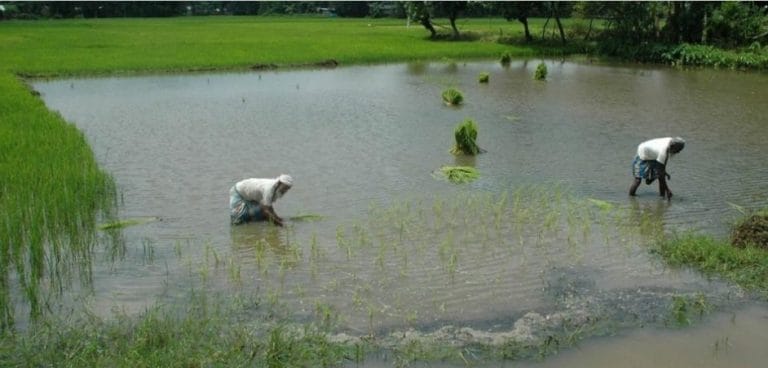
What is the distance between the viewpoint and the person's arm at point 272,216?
745 cm

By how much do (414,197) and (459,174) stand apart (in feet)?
3.83

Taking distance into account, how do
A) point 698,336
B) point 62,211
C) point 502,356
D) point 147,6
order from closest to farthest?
point 502,356 < point 698,336 < point 62,211 < point 147,6

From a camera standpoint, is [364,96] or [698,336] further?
[364,96]

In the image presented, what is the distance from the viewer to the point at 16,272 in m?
6.20

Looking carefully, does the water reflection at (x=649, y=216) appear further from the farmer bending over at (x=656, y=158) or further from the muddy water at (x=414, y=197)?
the farmer bending over at (x=656, y=158)

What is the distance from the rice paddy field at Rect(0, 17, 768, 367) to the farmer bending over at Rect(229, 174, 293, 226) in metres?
0.18

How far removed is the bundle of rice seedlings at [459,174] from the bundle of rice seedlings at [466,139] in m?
1.30

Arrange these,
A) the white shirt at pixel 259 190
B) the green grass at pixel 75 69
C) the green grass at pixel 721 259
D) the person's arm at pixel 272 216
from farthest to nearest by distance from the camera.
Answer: the person's arm at pixel 272 216, the white shirt at pixel 259 190, the green grass at pixel 75 69, the green grass at pixel 721 259

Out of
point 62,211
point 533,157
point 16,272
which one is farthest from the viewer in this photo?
point 533,157

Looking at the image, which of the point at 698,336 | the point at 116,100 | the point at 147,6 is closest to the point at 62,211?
the point at 698,336

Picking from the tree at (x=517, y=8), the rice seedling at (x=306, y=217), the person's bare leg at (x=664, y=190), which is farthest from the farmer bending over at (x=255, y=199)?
the tree at (x=517, y=8)

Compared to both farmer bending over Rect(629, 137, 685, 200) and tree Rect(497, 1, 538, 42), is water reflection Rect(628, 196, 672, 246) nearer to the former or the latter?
farmer bending over Rect(629, 137, 685, 200)

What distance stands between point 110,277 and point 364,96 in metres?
12.2

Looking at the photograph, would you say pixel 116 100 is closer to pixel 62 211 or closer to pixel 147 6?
pixel 62 211
